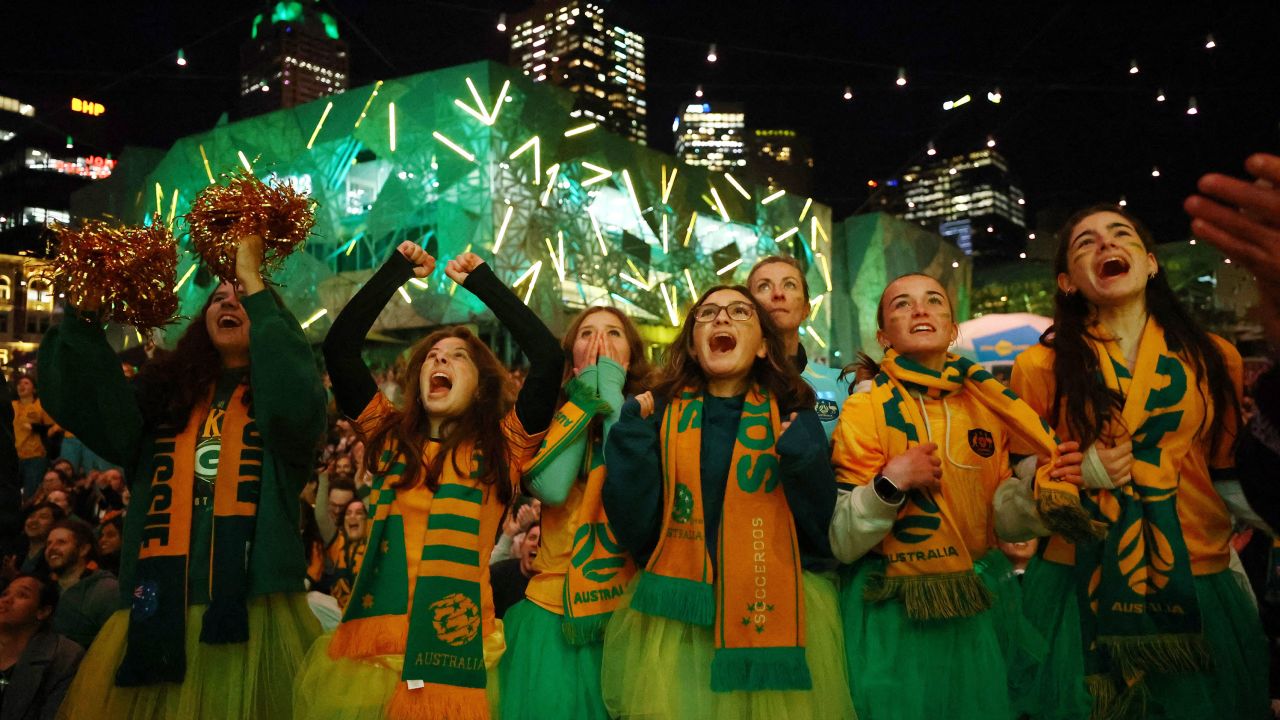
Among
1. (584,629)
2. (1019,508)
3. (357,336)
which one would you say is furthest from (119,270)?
(1019,508)

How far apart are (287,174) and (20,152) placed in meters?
29.3

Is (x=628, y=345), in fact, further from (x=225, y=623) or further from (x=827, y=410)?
(x=225, y=623)

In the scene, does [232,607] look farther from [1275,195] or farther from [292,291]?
→ [292,291]

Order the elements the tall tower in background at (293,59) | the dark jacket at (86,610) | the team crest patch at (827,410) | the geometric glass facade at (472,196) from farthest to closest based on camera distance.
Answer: the tall tower in background at (293,59), the geometric glass facade at (472,196), the dark jacket at (86,610), the team crest patch at (827,410)

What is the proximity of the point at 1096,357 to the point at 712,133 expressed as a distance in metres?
49.8

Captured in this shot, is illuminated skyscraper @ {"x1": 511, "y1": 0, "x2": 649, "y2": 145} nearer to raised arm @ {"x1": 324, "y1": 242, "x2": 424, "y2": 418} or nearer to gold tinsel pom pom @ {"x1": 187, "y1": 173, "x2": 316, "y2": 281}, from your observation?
raised arm @ {"x1": 324, "y1": 242, "x2": 424, "y2": 418}

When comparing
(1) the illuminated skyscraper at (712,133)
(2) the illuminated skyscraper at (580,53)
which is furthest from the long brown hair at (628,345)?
(1) the illuminated skyscraper at (712,133)

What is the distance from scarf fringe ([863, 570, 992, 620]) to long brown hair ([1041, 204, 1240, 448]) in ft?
1.94

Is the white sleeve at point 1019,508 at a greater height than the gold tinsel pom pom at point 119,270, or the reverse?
the gold tinsel pom pom at point 119,270

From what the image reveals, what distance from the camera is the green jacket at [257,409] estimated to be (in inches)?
108

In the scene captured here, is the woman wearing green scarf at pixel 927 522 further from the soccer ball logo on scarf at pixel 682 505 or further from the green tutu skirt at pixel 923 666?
the soccer ball logo on scarf at pixel 682 505

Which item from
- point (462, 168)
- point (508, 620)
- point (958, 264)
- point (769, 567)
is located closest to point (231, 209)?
point (508, 620)

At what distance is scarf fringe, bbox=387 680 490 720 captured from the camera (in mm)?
2606

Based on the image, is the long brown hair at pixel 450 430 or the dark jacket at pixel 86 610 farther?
the dark jacket at pixel 86 610
